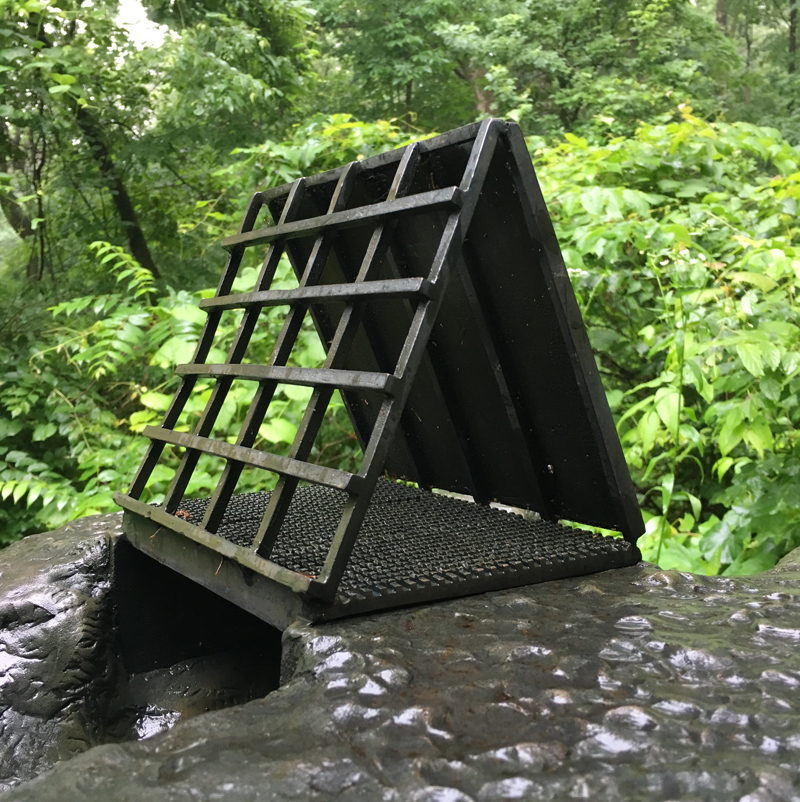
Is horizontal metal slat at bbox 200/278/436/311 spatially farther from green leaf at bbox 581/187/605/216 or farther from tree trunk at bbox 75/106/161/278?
tree trunk at bbox 75/106/161/278

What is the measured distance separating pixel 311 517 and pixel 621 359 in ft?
10.3

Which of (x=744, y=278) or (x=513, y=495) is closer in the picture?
(x=513, y=495)

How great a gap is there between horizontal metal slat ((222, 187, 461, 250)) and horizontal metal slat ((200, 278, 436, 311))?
197 millimetres

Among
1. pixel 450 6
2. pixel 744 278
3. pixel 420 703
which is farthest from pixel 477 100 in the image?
pixel 420 703

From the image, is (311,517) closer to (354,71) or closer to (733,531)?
(733,531)

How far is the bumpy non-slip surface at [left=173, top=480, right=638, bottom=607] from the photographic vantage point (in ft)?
6.35

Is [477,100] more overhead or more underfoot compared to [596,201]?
more overhead

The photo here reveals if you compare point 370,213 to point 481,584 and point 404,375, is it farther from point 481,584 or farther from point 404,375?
point 481,584

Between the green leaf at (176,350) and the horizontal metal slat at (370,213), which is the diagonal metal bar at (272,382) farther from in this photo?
the green leaf at (176,350)

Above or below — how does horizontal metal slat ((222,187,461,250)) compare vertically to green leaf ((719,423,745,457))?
above

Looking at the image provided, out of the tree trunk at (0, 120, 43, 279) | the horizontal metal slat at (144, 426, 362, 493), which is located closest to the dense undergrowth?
the horizontal metal slat at (144, 426, 362, 493)

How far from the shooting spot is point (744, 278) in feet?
9.65

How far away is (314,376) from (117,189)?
7.97 meters

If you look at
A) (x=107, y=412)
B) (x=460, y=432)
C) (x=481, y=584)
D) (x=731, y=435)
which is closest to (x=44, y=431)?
(x=107, y=412)
